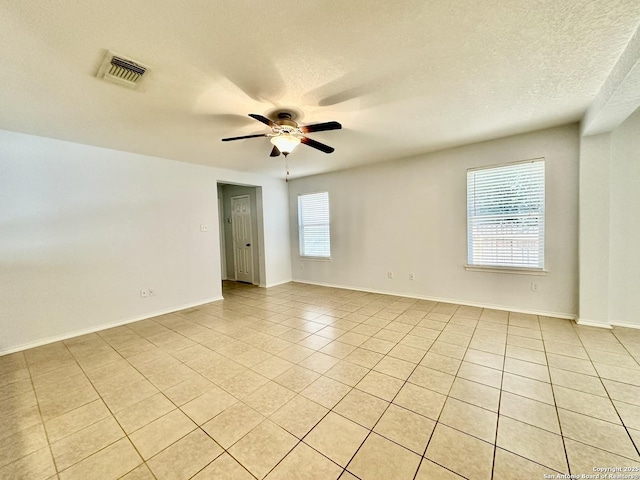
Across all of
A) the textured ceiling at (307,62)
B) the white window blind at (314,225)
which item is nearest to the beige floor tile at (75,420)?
the textured ceiling at (307,62)

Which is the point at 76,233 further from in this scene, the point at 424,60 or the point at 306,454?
the point at 424,60

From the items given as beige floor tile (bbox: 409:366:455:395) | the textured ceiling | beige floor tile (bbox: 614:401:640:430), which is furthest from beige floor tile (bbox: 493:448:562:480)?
the textured ceiling

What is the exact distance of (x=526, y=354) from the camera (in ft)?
8.16

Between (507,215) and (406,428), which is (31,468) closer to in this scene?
(406,428)

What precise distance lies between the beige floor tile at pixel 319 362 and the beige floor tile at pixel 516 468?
132cm

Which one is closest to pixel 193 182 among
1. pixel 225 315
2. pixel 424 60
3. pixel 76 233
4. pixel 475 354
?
pixel 76 233

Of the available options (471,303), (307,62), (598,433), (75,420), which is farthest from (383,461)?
(471,303)

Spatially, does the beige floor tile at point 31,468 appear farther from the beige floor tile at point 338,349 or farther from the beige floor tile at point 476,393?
the beige floor tile at point 476,393

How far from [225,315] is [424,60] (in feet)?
12.9

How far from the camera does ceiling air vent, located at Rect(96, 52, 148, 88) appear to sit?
1742 millimetres

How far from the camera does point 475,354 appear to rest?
8.25ft

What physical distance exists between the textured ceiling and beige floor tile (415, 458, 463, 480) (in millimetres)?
2497

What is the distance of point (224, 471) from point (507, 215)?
13.7 feet

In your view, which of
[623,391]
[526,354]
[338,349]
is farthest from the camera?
[338,349]
